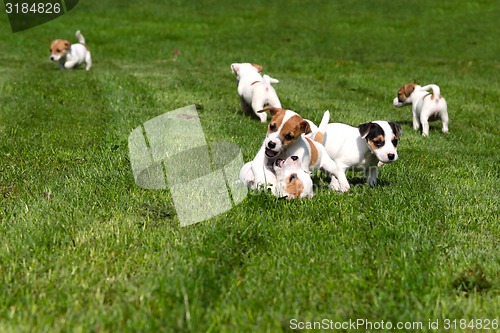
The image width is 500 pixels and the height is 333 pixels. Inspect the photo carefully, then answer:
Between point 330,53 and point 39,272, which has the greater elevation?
point 39,272

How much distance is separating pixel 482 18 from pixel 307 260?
38.9 m

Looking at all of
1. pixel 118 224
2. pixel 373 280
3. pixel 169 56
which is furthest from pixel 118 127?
pixel 169 56

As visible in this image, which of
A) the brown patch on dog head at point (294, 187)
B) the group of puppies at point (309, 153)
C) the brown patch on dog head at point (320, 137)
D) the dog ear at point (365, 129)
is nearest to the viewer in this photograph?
the brown patch on dog head at point (294, 187)

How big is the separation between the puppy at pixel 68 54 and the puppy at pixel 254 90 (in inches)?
399

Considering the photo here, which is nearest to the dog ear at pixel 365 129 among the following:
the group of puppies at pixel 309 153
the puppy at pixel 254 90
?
the group of puppies at pixel 309 153

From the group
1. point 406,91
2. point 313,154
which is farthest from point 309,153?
point 406,91

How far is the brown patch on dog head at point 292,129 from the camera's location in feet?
19.5

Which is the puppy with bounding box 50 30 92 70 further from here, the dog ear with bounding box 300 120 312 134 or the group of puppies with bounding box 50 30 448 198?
the dog ear with bounding box 300 120 312 134

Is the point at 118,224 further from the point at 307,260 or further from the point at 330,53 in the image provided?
the point at 330,53

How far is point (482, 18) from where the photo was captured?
38.0 meters

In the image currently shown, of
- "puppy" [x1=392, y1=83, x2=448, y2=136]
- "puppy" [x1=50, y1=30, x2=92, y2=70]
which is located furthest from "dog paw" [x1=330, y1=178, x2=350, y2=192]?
"puppy" [x1=50, y1=30, x2=92, y2=70]

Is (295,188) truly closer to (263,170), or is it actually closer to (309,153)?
(263,170)

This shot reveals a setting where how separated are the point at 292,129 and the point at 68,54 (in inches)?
668

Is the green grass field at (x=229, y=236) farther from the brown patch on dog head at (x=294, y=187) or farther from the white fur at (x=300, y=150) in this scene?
the white fur at (x=300, y=150)
